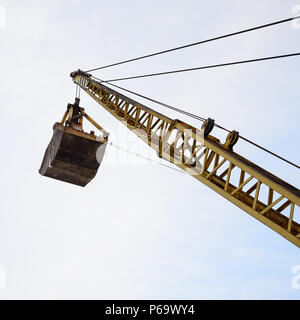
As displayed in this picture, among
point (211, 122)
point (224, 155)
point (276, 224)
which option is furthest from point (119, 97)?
point (276, 224)

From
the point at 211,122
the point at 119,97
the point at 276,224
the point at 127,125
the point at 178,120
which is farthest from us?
the point at 119,97

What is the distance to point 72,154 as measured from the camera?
1230 centimetres

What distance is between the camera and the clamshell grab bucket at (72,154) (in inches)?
475

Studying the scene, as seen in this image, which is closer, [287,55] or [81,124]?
[287,55]

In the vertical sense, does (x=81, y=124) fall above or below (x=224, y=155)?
above

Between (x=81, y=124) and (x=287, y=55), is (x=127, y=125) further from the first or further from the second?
(x=287, y=55)

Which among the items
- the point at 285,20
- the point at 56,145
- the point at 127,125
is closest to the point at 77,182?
the point at 56,145

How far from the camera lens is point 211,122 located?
35.3 ft

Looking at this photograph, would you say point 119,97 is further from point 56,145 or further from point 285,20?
point 285,20

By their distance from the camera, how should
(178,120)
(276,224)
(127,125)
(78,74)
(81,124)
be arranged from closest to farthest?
(276,224) → (178,120) → (81,124) → (127,125) → (78,74)

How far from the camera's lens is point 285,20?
9055 mm

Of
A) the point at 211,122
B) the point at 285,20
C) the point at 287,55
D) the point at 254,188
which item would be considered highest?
the point at 285,20

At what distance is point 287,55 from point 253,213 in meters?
4.02

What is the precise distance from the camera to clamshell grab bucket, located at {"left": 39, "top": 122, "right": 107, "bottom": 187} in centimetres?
1206
